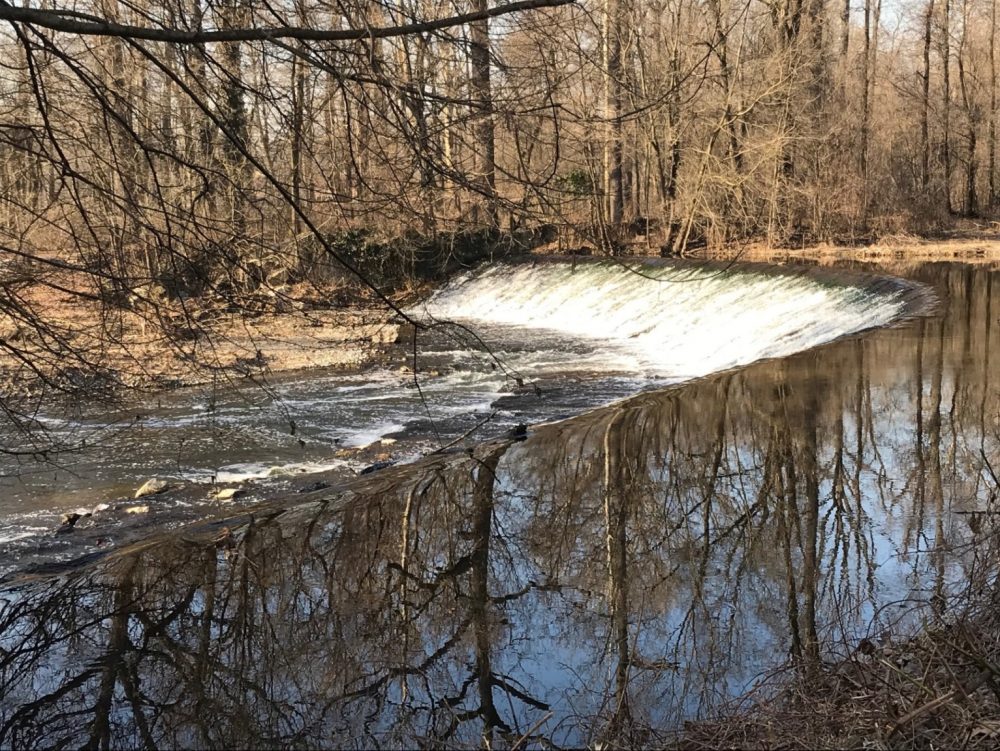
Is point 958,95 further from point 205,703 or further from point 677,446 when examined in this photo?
point 205,703

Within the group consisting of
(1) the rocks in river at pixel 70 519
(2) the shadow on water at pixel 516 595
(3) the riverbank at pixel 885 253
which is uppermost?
(3) the riverbank at pixel 885 253

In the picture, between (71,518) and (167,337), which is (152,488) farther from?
(167,337)

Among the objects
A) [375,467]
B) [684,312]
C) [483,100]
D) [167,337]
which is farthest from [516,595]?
[684,312]

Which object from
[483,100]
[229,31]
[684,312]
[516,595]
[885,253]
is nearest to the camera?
[229,31]

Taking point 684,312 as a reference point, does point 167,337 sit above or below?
above

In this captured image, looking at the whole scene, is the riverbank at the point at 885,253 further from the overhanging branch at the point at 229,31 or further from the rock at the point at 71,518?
the overhanging branch at the point at 229,31

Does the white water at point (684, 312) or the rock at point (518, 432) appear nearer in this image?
the rock at point (518, 432)

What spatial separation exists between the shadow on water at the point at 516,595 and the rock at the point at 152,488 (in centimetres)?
102

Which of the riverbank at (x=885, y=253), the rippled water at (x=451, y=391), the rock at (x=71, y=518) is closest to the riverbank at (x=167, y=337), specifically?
the rippled water at (x=451, y=391)

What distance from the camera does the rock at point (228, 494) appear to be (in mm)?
6676

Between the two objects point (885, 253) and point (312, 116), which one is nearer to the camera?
point (312, 116)

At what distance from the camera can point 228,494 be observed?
6711 mm

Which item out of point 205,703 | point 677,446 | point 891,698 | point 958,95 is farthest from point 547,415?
point 958,95

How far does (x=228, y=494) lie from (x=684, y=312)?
923cm
